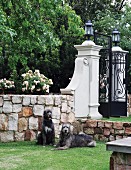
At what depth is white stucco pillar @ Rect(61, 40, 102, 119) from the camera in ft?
31.1

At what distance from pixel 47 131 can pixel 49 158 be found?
128cm

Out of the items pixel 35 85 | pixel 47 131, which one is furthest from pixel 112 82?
pixel 47 131

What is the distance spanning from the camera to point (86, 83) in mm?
9648

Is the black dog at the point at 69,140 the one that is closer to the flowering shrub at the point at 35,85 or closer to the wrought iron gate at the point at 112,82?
the flowering shrub at the point at 35,85

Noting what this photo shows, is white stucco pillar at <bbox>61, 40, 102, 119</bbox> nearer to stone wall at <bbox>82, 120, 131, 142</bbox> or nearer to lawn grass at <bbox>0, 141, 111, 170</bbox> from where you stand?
stone wall at <bbox>82, 120, 131, 142</bbox>

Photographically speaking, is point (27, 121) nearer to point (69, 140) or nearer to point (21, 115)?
point (21, 115)

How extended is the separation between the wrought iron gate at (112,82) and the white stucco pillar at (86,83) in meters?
0.63

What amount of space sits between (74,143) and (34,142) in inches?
41.7

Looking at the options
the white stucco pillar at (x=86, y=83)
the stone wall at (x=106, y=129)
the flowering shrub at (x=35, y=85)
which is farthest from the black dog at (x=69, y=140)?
the flowering shrub at (x=35, y=85)

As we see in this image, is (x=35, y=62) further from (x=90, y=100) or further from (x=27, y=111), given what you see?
(x=27, y=111)

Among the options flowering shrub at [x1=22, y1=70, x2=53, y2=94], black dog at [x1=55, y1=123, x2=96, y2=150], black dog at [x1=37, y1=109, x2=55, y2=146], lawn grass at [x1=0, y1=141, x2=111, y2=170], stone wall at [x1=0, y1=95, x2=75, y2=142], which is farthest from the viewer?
flowering shrub at [x1=22, y1=70, x2=53, y2=94]

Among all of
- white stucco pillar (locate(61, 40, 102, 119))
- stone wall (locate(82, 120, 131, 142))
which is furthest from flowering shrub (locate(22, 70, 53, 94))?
stone wall (locate(82, 120, 131, 142))

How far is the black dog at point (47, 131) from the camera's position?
754 centimetres

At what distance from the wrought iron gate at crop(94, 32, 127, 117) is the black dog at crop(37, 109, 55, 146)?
8.96 ft
